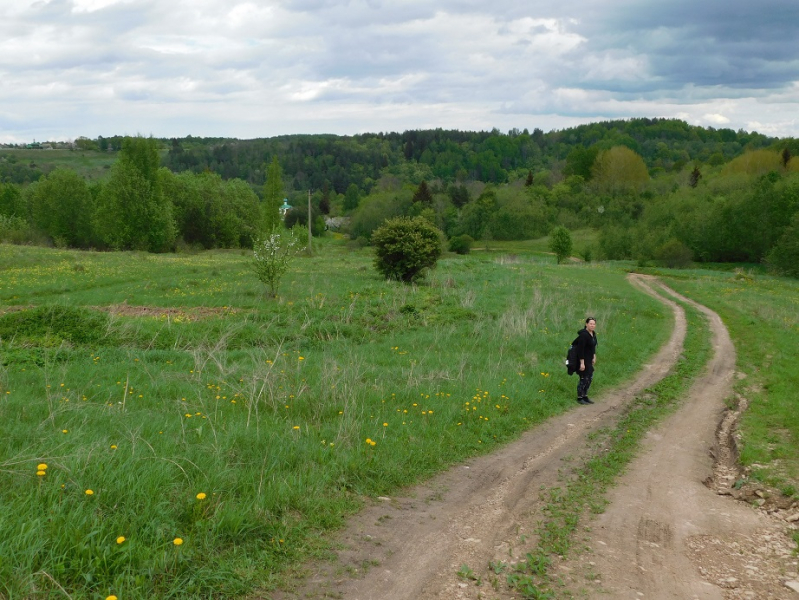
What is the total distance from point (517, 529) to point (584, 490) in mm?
1504

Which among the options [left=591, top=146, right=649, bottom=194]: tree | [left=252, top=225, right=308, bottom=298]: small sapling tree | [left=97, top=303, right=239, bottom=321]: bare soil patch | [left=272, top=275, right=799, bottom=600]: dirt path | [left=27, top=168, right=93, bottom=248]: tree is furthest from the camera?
[left=591, top=146, right=649, bottom=194]: tree

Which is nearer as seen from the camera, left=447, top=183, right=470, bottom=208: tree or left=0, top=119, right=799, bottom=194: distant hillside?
left=447, top=183, right=470, bottom=208: tree

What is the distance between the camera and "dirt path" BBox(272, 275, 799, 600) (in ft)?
16.3

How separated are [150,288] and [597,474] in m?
22.9

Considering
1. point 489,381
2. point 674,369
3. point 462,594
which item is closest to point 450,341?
point 489,381

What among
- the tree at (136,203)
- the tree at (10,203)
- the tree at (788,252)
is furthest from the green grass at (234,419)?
the tree at (10,203)

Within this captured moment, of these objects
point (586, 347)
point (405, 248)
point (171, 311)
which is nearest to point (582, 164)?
point (405, 248)

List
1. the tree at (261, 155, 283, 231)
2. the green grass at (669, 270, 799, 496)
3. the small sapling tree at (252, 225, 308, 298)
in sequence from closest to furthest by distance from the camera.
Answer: the green grass at (669, 270, 799, 496) → the small sapling tree at (252, 225, 308, 298) → the tree at (261, 155, 283, 231)

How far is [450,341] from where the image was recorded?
15.5 metres

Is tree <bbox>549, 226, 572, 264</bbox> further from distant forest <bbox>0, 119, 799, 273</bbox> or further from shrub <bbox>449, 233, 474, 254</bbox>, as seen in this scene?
shrub <bbox>449, 233, 474, 254</bbox>

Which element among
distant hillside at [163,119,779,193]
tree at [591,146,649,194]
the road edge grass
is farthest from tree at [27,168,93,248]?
distant hillside at [163,119,779,193]

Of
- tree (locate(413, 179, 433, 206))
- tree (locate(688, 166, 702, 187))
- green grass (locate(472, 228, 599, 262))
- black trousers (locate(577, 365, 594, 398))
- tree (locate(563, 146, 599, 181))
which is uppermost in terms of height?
tree (locate(563, 146, 599, 181))

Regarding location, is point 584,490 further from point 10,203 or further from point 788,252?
point 10,203

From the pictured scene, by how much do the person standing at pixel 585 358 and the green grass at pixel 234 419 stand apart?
383mm
